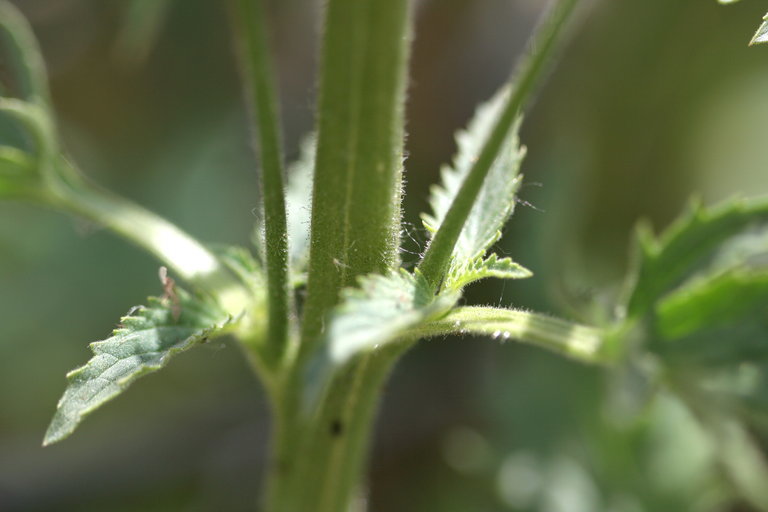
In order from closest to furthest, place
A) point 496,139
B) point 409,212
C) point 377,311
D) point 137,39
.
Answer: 1. point 377,311
2. point 496,139
3. point 409,212
4. point 137,39

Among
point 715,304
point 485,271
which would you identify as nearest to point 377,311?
point 485,271

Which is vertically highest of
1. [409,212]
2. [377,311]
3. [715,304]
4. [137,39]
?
[137,39]

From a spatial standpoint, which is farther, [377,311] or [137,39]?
[137,39]

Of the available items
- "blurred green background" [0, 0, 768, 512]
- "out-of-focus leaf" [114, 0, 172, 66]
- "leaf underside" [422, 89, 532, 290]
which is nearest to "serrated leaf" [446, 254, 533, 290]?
"leaf underside" [422, 89, 532, 290]

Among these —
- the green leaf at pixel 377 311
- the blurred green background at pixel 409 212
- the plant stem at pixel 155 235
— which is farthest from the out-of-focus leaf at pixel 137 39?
the green leaf at pixel 377 311

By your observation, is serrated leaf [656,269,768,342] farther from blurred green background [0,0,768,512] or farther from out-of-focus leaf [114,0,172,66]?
out-of-focus leaf [114,0,172,66]

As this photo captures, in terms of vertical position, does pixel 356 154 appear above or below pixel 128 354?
above

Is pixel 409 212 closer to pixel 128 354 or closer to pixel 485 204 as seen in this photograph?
pixel 485 204

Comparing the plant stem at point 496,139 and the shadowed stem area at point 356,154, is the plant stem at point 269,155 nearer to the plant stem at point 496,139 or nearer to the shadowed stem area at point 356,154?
the shadowed stem area at point 356,154
